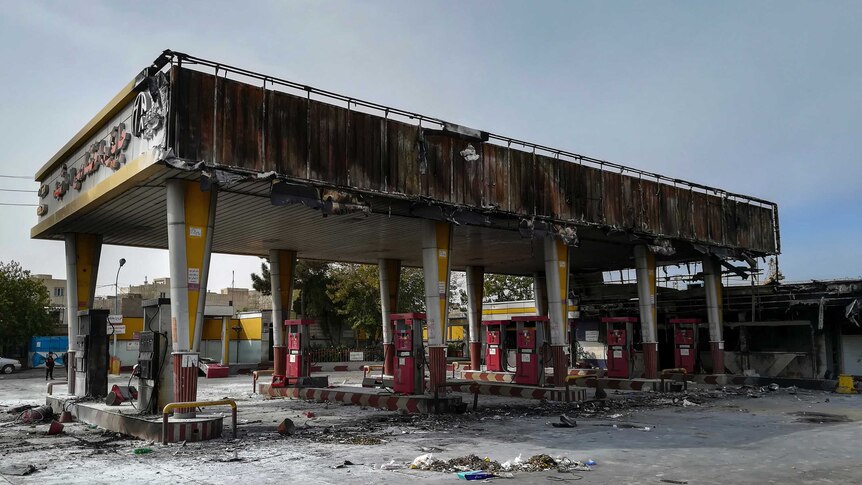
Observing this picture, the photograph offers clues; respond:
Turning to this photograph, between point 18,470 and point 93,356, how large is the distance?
9.59 meters

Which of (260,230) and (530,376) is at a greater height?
(260,230)

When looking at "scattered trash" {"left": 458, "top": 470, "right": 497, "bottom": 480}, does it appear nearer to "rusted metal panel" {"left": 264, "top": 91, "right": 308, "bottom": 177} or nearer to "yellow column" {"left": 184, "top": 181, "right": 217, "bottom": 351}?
"yellow column" {"left": 184, "top": 181, "right": 217, "bottom": 351}

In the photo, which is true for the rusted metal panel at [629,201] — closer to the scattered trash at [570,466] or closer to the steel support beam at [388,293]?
the steel support beam at [388,293]

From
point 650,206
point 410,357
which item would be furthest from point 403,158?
point 650,206

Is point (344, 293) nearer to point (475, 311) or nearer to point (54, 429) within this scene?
point (475, 311)

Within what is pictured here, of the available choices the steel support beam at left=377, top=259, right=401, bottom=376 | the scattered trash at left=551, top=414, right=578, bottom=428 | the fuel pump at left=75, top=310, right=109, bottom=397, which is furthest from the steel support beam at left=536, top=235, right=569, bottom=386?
the fuel pump at left=75, top=310, right=109, bottom=397

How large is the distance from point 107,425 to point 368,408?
25.2 ft

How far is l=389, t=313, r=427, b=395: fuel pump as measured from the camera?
20.8 m

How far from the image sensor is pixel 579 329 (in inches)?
1652

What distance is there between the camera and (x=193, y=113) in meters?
15.8

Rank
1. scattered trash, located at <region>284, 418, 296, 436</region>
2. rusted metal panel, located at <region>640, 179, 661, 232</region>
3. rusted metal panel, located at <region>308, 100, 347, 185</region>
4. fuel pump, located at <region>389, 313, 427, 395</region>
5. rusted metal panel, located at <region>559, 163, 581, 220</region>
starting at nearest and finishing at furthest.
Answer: scattered trash, located at <region>284, 418, 296, 436</region>, rusted metal panel, located at <region>308, 100, 347, 185</region>, fuel pump, located at <region>389, 313, 427, 395</region>, rusted metal panel, located at <region>559, 163, 581, 220</region>, rusted metal panel, located at <region>640, 179, 661, 232</region>

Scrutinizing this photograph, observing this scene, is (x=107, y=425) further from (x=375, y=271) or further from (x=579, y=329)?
(x=375, y=271)

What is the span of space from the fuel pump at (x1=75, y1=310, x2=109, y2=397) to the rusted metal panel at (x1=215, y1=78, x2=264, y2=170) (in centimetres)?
686

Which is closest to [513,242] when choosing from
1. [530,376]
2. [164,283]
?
[530,376]
